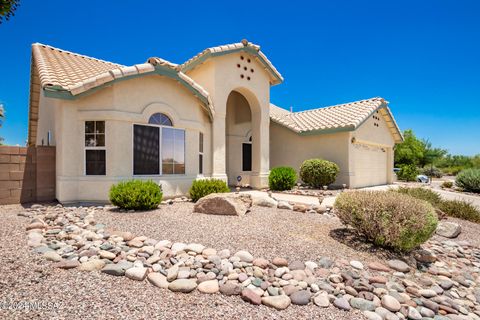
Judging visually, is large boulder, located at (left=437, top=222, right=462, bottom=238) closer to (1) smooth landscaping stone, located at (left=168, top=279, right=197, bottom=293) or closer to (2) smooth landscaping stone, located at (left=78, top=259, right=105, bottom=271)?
(1) smooth landscaping stone, located at (left=168, top=279, right=197, bottom=293)

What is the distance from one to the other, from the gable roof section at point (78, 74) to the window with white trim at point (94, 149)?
3.87 feet

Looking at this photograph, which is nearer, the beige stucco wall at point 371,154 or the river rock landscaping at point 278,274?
the river rock landscaping at point 278,274

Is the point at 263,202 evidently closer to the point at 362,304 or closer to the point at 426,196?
the point at 362,304

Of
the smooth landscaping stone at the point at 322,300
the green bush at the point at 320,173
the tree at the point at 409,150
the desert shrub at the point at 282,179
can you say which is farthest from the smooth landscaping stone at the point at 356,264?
A: the tree at the point at 409,150

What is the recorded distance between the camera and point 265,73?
1470 cm

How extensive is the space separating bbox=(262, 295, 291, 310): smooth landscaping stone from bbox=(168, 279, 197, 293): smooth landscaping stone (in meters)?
1.06

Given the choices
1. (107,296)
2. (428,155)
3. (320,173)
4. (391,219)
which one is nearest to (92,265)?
(107,296)

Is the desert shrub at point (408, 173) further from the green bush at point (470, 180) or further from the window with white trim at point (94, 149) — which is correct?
the window with white trim at point (94, 149)

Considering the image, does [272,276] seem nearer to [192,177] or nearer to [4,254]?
[4,254]

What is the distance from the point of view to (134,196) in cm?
768

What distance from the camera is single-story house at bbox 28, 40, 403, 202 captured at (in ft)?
29.6

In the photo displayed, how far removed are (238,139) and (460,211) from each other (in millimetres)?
11136

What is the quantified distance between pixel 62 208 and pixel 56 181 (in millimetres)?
2003

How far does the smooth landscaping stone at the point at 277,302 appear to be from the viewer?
346cm
